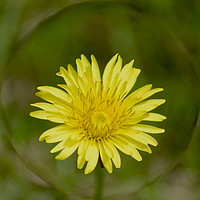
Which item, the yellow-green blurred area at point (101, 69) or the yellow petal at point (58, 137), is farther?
the yellow-green blurred area at point (101, 69)

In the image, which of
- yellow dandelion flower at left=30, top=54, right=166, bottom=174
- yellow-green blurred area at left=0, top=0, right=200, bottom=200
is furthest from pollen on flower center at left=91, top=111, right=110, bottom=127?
yellow-green blurred area at left=0, top=0, right=200, bottom=200

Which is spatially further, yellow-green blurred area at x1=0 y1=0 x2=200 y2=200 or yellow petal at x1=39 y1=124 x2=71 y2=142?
yellow-green blurred area at x1=0 y1=0 x2=200 y2=200

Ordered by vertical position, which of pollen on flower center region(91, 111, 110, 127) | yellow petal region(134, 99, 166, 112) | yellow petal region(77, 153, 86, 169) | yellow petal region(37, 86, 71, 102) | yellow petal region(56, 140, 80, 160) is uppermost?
yellow petal region(37, 86, 71, 102)

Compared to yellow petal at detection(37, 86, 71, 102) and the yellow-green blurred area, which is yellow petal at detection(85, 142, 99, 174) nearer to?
yellow petal at detection(37, 86, 71, 102)

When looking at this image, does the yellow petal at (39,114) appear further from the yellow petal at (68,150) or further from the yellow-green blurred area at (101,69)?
the yellow-green blurred area at (101,69)

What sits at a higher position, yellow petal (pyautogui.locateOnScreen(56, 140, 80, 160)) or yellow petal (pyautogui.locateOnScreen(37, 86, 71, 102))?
yellow petal (pyautogui.locateOnScreen(37, 86, 71, 102))

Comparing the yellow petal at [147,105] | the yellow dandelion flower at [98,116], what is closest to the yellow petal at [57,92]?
the yellow dandelion flower at [98,116]

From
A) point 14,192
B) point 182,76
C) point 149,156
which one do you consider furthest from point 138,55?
point 14,192
